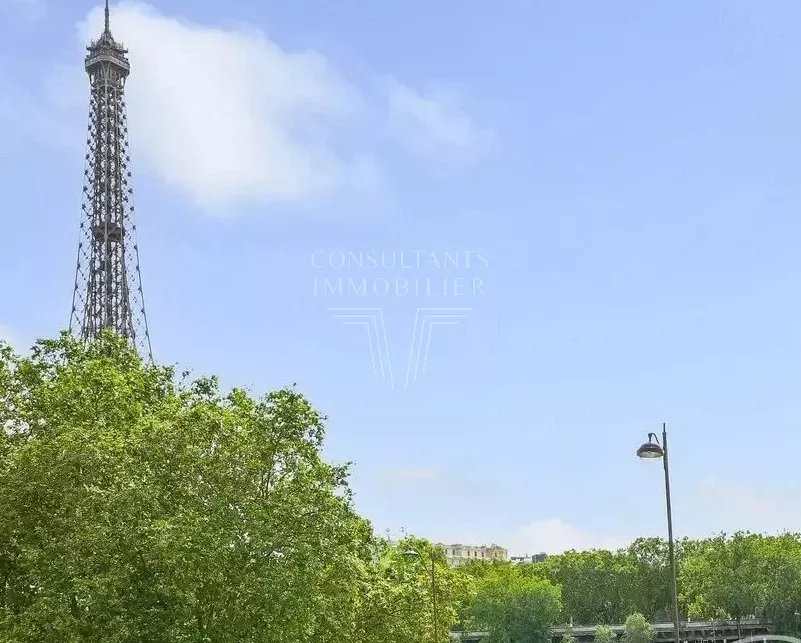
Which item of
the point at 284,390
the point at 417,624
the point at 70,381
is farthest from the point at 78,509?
the point at 417,624

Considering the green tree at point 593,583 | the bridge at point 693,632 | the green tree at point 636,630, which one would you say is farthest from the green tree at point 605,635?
the green tree at point 593,583

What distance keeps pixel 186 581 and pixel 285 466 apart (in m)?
5.86

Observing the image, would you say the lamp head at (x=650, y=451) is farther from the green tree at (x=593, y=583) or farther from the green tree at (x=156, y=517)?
the green tree at (x=593, y=583)

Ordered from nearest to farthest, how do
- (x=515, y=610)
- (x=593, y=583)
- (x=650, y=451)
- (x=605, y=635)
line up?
(x=650, y=451)
(x=515, y=610)
(x=605, y=635)
(x=593, y=583)

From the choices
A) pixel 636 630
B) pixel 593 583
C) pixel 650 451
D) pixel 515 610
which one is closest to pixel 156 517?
pixel 650 451

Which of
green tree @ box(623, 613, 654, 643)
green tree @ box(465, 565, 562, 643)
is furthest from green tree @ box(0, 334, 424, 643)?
green tree @ box(623, 613, 654, 643)

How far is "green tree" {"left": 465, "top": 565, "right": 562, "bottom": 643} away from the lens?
3976 inches

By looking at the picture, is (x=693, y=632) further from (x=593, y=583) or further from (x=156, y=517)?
(x=156, y=517)

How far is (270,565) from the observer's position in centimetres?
3319

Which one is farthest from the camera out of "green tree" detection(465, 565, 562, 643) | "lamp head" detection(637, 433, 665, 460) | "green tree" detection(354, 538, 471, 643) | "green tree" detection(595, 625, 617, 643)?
"green tree" detection(595, 625, 617, 643)

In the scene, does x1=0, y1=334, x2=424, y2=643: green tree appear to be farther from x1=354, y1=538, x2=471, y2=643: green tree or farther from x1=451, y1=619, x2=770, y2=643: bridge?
x1=451, y1=619, x2=770, y2=643: bridge

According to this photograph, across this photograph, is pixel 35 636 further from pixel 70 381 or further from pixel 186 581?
pixel 70 381

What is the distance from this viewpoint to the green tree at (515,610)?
101000mm

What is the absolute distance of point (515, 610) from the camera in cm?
10100
